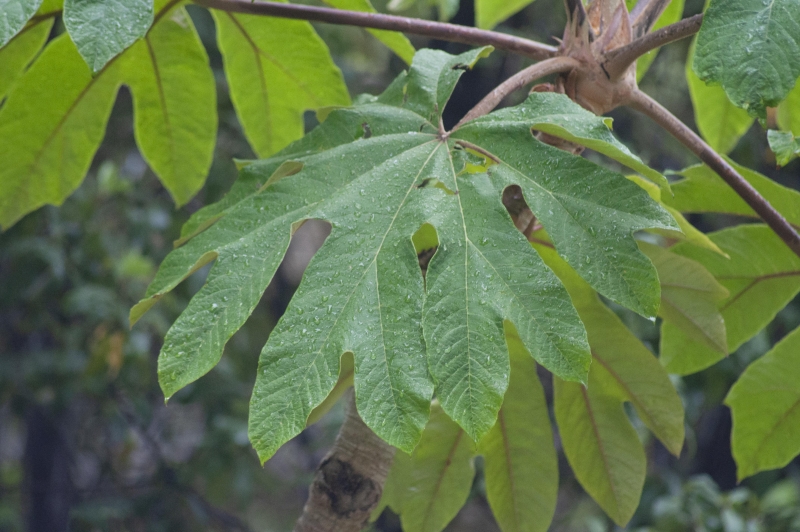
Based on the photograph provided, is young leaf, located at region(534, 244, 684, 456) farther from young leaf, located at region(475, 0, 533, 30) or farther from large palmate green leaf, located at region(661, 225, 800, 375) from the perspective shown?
young leaf, located at region(475, 0, 533, 30)

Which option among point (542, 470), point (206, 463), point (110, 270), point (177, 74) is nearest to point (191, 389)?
point (206, 463)

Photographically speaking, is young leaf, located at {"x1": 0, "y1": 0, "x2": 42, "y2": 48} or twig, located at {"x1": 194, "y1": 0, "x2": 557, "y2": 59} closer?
young leaf, located at {"x1": 0, "y1": 0, "x2": 42, "y2": 48}

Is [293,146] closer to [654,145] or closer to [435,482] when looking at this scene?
[435,482]

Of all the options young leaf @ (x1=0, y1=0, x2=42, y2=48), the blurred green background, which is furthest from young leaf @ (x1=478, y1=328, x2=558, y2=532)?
the blurred green background

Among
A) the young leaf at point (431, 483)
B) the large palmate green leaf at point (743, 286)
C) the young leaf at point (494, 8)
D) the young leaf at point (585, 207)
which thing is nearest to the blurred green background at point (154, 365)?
the young leaf at point (494, 8)

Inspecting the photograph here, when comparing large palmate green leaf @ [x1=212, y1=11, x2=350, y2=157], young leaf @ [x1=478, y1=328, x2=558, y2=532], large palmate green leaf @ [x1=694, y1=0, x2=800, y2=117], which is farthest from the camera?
large palmate green leaf @ [x1=212, y1=11, x2=350, y2=157]
